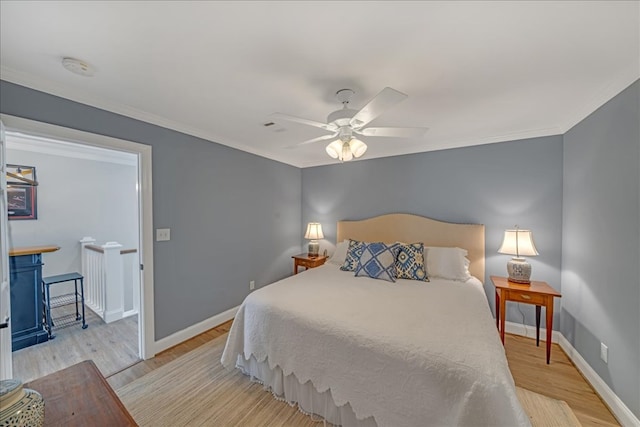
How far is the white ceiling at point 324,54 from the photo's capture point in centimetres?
118

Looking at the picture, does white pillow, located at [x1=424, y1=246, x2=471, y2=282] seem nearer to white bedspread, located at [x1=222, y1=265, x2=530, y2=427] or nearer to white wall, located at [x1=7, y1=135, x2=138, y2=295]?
white bedspread, located at [x1=222, y1=265, x2=530, y2=427]

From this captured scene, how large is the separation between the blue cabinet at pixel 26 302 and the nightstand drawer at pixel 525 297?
194 inches

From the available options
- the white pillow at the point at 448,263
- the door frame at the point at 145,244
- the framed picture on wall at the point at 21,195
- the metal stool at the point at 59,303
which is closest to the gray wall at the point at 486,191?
the white pillow at the point at 448,263

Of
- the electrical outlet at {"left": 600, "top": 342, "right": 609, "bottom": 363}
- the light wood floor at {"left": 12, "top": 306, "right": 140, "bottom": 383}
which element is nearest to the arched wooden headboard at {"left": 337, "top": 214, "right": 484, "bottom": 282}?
the electrical outlet at {"left": 600, "top": 342, "right": 609, "bottom": 363}

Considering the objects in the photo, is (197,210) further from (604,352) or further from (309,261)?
(604,352)

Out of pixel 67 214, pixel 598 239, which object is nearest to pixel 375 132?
pixel 598 239

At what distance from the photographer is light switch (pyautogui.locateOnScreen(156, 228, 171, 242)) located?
99.6 inches

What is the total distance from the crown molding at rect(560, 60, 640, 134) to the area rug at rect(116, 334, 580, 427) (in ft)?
7.56

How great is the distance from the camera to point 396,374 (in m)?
1.39

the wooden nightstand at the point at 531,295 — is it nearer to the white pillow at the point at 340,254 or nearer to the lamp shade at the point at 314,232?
the white pillow at the point at 340,254

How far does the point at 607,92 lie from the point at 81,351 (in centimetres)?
520

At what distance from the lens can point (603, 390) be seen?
1.87 metres

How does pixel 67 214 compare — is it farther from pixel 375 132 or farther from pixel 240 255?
pixel 375 132

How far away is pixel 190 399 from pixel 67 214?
3.88m
